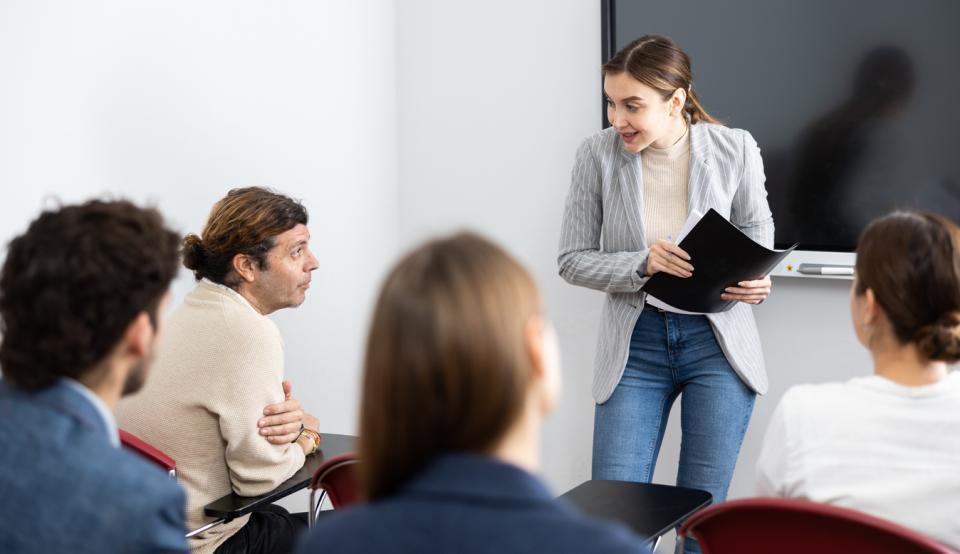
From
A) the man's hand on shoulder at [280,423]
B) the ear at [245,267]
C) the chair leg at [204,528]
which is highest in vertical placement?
the ear at [245,267]

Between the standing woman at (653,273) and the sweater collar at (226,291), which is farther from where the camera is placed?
the standing woman at (653,273)

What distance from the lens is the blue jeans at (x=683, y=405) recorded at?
107 inches

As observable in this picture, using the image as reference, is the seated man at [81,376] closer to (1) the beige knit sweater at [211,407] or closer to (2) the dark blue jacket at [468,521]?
(2) the dark blue jacket at [468,521]

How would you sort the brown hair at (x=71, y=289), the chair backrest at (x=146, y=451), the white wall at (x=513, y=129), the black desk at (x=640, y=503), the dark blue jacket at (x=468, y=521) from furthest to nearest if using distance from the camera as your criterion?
the white wall at (x=513, y=129) → the chair backrest at (x=146, y=451) → the black desk at (x=640, y=503) → the brown hair at (x=71, y=289) → the dark blue jacket at (x=468, y=521)

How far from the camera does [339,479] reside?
7.00 feet

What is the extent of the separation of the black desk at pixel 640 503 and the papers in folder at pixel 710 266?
1.99 feet

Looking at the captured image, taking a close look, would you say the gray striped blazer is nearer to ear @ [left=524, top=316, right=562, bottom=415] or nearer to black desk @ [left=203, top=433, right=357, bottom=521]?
black desk @ [left=203, top=433, right=357, bottom=521]

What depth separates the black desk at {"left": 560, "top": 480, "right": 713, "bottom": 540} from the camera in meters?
1.92

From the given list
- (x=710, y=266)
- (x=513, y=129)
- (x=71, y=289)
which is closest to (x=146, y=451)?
(x=71, y=289)

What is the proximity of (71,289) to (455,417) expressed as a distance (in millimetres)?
629

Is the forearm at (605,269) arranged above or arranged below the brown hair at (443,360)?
below

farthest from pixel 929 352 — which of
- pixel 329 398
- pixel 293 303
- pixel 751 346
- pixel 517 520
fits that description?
pixel 329 398

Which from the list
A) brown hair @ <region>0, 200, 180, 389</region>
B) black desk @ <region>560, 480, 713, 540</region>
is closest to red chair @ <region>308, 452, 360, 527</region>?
black desk @ <region>560, 480, 713, 540</region>

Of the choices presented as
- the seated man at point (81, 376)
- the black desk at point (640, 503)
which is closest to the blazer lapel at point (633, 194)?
the black desk at point (640, 503)
